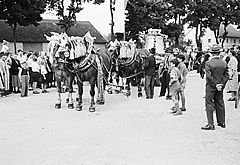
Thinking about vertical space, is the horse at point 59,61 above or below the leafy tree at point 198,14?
below

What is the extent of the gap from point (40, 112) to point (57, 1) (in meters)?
25.9

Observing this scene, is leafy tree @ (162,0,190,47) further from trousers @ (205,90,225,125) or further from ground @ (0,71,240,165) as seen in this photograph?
trousers @ (205,90,225,125)

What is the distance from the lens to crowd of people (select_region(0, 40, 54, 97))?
53.5 ft

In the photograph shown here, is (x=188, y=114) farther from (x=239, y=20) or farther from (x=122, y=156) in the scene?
(x=239, y=20)

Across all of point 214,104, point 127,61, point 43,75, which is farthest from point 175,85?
point 43,75

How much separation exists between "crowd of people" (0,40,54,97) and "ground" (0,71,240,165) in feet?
9.88

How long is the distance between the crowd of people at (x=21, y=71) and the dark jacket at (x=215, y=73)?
9.34 metres

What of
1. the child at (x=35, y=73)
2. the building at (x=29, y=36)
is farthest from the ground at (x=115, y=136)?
the building at (x=29, y=36)

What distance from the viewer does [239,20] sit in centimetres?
5156

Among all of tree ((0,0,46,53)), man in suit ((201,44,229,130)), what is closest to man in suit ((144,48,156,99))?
man in suit ((201,44,229,130))

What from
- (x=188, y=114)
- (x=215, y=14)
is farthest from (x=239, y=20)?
(x=188, y=114)

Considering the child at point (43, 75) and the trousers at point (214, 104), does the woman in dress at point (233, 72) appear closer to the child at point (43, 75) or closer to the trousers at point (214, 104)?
the trousers at point (214, 104)

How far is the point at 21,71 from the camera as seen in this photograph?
653 inches

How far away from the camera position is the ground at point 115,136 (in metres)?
6.88
